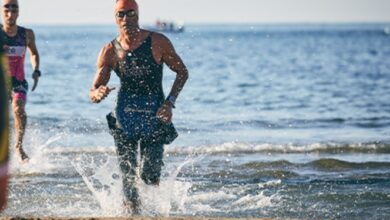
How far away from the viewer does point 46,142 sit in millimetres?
12797

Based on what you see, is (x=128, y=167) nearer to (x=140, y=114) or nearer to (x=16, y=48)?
(x=140, y=114)

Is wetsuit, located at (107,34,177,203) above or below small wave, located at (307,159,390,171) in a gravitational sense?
above

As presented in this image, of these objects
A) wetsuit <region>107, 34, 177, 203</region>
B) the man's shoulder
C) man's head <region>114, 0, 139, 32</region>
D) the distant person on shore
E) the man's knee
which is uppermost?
the distant person on shore

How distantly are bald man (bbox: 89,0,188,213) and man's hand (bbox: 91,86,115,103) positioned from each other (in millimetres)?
271

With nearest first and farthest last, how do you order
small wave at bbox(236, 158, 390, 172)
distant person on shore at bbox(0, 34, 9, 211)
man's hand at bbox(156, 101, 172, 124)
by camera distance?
distant person on shore at bbox(0, 34, 9, 211)
man's hand at bbox(156, 101, 172, 124)
small wave at bbox(236, 158, 390, 172)

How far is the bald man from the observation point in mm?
7168

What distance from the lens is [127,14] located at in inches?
281

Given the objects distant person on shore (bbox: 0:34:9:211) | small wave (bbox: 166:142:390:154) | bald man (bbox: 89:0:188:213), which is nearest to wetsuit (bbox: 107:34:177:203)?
bald man (bbox: 89:0:188:213)

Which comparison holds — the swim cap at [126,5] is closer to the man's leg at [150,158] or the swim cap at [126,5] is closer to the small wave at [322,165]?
the man's leg at [150,158]

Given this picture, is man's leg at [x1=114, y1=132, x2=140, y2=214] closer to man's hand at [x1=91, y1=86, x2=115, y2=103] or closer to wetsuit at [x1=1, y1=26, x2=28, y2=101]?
man's hand at [x1=91, y1=86, x2=115, y2=103]

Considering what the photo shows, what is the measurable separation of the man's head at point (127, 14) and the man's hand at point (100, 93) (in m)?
0.62

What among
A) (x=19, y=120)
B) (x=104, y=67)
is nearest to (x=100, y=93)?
(x=104, y=67)

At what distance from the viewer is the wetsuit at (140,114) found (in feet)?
23.5

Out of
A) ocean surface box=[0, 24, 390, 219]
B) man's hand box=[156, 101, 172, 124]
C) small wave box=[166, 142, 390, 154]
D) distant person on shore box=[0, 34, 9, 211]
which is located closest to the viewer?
distant person on shore box=[0, 34, 9, 211]
